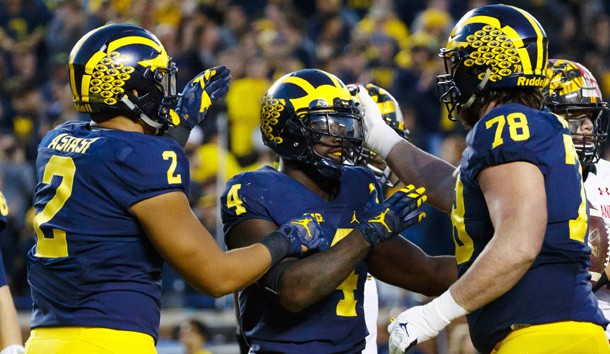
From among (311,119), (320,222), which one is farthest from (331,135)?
(320,222)

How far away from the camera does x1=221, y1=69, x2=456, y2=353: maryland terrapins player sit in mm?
4277

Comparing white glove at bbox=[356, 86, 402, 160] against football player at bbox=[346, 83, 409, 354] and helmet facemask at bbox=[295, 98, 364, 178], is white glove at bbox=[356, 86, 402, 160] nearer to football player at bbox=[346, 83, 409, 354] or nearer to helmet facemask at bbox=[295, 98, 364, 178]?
football player at bbox=[346, 83, 409, 354]

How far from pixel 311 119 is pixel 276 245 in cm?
68

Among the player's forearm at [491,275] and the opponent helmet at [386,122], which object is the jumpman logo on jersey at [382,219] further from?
the opponent helmet at [386,122]

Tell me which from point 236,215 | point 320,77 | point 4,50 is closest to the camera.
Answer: point 236,215

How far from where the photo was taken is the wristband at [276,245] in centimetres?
419

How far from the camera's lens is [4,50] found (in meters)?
11.9

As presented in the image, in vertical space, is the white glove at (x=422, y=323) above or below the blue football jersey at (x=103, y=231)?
below

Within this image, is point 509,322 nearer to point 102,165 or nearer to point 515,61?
point 515,61

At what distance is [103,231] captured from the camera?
13.0 ft

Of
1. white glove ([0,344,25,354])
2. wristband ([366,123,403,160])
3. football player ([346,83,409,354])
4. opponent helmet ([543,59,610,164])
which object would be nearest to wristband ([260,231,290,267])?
wristband ([366,123,403,160])

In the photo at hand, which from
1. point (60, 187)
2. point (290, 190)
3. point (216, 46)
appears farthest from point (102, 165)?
point (216, 46)

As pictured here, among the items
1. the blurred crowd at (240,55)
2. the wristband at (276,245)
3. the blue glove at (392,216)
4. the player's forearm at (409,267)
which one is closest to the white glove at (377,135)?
the player's forearm at (409,267)

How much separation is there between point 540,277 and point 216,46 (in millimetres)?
8686
